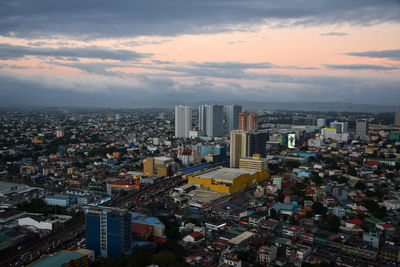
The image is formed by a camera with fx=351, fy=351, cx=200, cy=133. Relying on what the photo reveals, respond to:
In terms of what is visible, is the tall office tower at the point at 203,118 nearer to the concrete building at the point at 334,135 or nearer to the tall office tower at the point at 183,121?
the tall office tower at the point at 183,121

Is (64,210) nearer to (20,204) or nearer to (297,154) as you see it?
(20,204)

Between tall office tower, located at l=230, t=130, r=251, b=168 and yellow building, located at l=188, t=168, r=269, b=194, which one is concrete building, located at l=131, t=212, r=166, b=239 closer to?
yellow building, located at l=188, t=168, r=269, b=194

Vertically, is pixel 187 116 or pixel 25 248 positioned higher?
pixel 187 116

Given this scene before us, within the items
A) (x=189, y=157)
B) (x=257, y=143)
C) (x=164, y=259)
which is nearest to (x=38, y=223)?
(x=164, y=259)

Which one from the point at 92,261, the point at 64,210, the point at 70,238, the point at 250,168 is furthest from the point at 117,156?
the point at 92,261

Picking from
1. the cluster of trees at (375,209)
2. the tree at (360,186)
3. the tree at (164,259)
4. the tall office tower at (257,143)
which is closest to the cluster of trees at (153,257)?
the tree at (164,259)

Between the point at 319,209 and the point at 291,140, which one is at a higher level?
the point at 291,140

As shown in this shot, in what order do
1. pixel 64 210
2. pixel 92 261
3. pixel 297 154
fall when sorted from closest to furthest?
pixel 92 261 < pixel 64 210 < pixel 297 154

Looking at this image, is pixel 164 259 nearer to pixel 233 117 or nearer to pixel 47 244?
pixel 47 244
